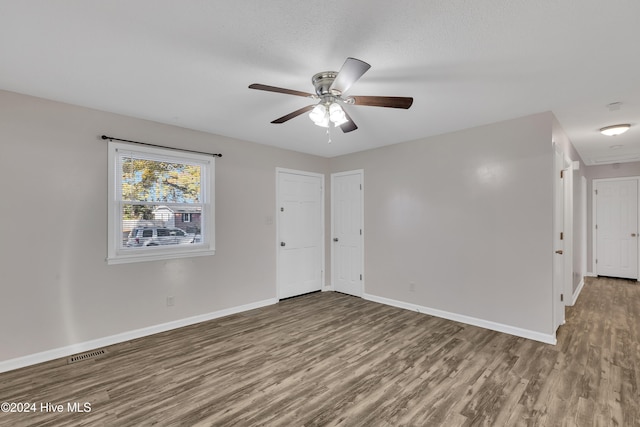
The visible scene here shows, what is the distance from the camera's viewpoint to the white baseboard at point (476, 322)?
312cm

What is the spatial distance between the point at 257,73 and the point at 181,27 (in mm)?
640

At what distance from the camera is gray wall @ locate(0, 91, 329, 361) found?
Result: 2.64m

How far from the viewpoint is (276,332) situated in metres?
3.47

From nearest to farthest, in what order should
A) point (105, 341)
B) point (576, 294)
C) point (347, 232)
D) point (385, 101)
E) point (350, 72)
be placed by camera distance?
1. point (350, 72)
2. point (385, 101)
3. point (105, 341)
4. point (576, 294)
5. point (347, 232)

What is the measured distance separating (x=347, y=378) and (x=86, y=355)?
8.58 feet

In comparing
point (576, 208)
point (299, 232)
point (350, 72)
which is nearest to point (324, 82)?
point (350, 72)

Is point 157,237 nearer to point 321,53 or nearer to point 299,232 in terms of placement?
point 299,232

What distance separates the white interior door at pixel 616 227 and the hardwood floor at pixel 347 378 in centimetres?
329

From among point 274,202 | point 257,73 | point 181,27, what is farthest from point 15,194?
point 274,202

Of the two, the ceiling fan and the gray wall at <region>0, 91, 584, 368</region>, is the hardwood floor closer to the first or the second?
the gray wall at <region>0, 91, 584, 368</region>

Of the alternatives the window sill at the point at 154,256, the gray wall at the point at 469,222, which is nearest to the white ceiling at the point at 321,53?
the gray wall at the point at 469,222

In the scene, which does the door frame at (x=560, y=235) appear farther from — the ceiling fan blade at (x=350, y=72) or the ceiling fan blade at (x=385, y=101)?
the ceiling fan blade at (x=350, y=72)

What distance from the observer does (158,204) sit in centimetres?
344

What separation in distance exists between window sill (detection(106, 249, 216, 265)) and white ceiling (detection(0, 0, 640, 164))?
1.37 metres
